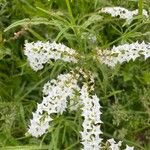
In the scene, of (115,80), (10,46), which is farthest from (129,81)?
(10,46)

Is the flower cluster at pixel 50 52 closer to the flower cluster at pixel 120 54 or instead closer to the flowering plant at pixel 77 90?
the flowering plant at pixel 77 90

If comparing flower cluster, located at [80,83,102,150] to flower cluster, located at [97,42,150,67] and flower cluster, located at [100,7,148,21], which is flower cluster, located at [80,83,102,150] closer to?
flower cluster, located at [97,42,150,67]

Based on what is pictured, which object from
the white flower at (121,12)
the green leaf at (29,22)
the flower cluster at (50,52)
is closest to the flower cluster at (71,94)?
the flower cluster at (50,52)

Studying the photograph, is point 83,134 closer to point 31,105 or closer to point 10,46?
point 31,105

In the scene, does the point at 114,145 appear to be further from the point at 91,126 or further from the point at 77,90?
the point at 77,90

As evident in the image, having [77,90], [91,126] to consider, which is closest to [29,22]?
[77,90]

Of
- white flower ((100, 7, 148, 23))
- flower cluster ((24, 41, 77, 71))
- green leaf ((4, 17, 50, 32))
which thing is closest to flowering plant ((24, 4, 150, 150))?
flower cluster ((24, 41, 77, 71))
